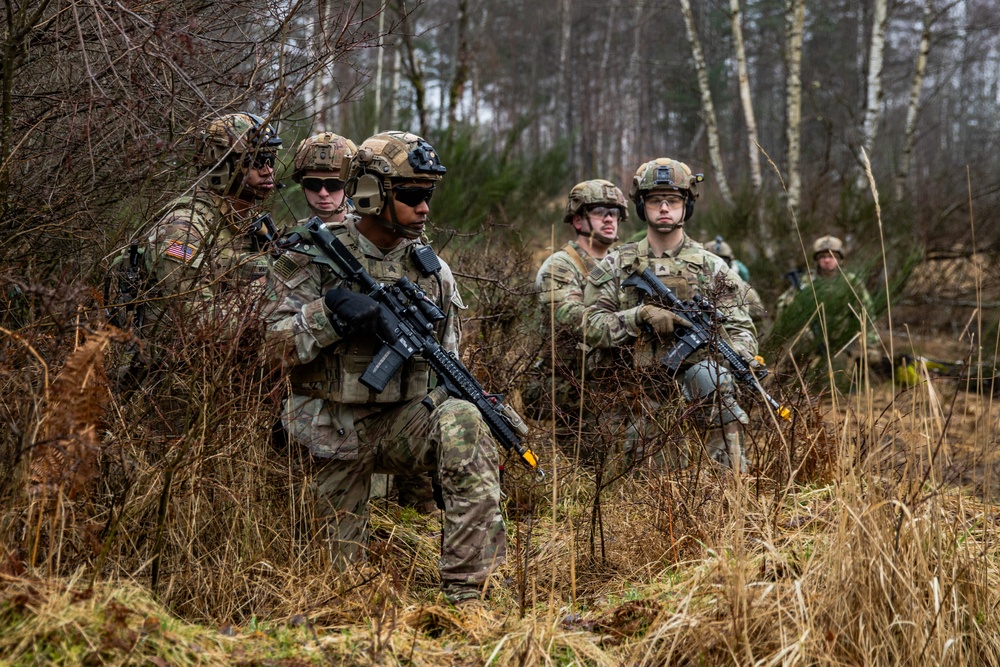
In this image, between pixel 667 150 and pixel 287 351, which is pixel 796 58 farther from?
pixel 667 150

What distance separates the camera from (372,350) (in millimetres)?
3969

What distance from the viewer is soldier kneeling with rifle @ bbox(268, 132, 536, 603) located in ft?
12.4

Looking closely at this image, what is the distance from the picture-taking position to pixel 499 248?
24.3 ft

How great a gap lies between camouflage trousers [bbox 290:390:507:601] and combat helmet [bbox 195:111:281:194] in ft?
3.71

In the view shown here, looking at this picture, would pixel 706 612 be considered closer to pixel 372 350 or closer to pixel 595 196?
pixel 372 350

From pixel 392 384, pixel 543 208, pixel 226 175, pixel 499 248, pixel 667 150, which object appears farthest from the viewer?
pixel 667 150

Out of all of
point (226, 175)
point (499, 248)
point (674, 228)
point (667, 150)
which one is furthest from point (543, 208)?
point (667, 150)

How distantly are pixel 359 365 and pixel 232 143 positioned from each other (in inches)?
40.4

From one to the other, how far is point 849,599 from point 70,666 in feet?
6.96

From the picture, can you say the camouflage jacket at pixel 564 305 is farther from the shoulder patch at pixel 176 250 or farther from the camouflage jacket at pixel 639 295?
the shoulder patch at pixel 176 250

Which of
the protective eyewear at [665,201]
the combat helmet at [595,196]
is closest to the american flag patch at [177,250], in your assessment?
the protective eyewear at [665,201]

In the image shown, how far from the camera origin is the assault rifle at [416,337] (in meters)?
3.89

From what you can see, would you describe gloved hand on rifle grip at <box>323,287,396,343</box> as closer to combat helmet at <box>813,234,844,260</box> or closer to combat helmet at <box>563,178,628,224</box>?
combat helmet at <box>563,178,628,224</box>

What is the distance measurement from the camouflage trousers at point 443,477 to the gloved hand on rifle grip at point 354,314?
35 cm
